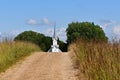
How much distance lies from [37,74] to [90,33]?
68248 millimetres

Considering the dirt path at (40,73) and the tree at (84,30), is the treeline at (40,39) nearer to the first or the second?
the tree at (84,30)

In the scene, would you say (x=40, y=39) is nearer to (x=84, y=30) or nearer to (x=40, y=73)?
(x=84, y=30)

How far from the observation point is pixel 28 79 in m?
16.1

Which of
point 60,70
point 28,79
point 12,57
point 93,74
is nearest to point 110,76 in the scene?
point 93,74

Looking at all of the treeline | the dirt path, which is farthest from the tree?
the dirt path

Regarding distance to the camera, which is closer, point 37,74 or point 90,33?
point 37,74

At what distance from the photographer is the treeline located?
84.6 metres

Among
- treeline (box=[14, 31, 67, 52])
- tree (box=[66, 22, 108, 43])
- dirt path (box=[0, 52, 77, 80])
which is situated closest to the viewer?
dirt path (box=[0, 52, 77, 80])

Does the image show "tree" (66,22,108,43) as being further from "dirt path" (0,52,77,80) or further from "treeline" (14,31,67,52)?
"dirt path" (0,52,77,80)

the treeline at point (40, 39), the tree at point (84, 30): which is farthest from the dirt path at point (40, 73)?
the tree at point (84, 30)

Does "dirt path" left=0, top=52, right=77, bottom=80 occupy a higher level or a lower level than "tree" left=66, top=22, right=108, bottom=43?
lower

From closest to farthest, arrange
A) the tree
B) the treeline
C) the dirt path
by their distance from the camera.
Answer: the dirt path
the treeline
the tree

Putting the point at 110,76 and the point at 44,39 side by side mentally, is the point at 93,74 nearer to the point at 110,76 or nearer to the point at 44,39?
the point at 110,76

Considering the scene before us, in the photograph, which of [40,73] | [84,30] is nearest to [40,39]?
[84,30]
